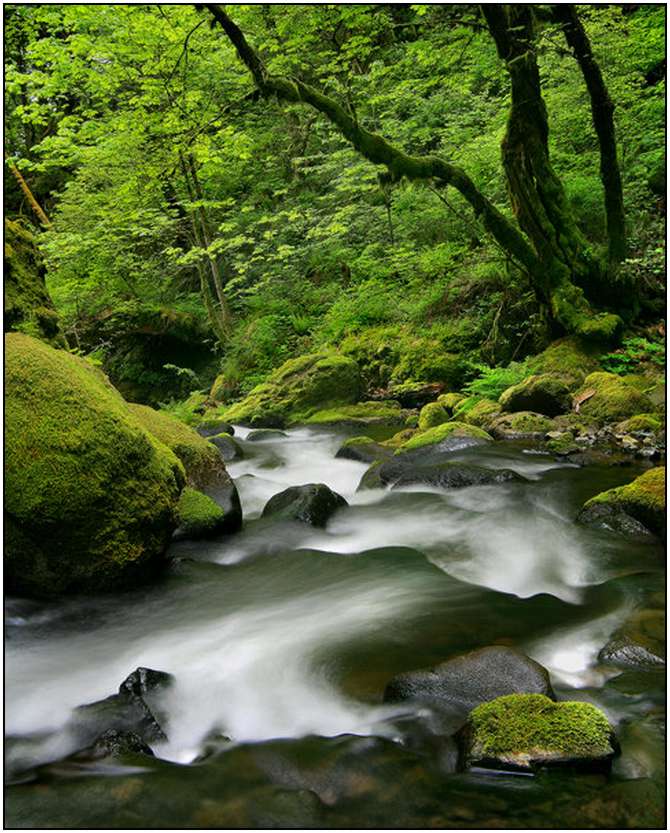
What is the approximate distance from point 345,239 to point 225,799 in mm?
15257

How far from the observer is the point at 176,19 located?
10406 mm

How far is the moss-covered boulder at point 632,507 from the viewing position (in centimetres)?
520

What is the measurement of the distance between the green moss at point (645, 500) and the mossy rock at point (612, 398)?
2.99m

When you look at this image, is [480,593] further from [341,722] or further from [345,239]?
[345,239]

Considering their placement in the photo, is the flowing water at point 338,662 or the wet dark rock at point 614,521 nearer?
the flowing water at point 338,662

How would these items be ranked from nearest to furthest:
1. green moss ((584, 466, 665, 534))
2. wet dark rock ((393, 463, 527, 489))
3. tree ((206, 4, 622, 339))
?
green moss ((584, 466, 665, 534)), wet dark rock ((393, 463, 527, 489)), tree ((206, 4, 622, 339))

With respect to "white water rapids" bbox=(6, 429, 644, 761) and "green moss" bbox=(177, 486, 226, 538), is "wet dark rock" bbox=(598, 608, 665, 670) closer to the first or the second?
"white water rapids" bbox=(6, 429, 644, 761)

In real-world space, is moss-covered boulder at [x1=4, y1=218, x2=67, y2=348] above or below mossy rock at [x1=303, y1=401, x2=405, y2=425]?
above

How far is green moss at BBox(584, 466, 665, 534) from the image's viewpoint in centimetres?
517

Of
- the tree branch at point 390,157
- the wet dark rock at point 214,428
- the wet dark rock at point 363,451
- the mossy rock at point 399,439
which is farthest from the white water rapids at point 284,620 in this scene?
→ the wet dark rock at point 214,428

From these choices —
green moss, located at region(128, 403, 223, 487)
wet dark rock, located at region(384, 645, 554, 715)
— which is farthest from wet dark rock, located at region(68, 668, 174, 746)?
green moss, located at region(128, 403, 223, 487)

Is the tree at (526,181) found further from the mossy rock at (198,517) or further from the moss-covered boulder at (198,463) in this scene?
the mossy rock at (198,517)

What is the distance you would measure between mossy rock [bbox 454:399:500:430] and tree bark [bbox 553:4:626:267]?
2.93 meters

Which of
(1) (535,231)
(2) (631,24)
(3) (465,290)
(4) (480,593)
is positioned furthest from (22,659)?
(2) (631,24)
